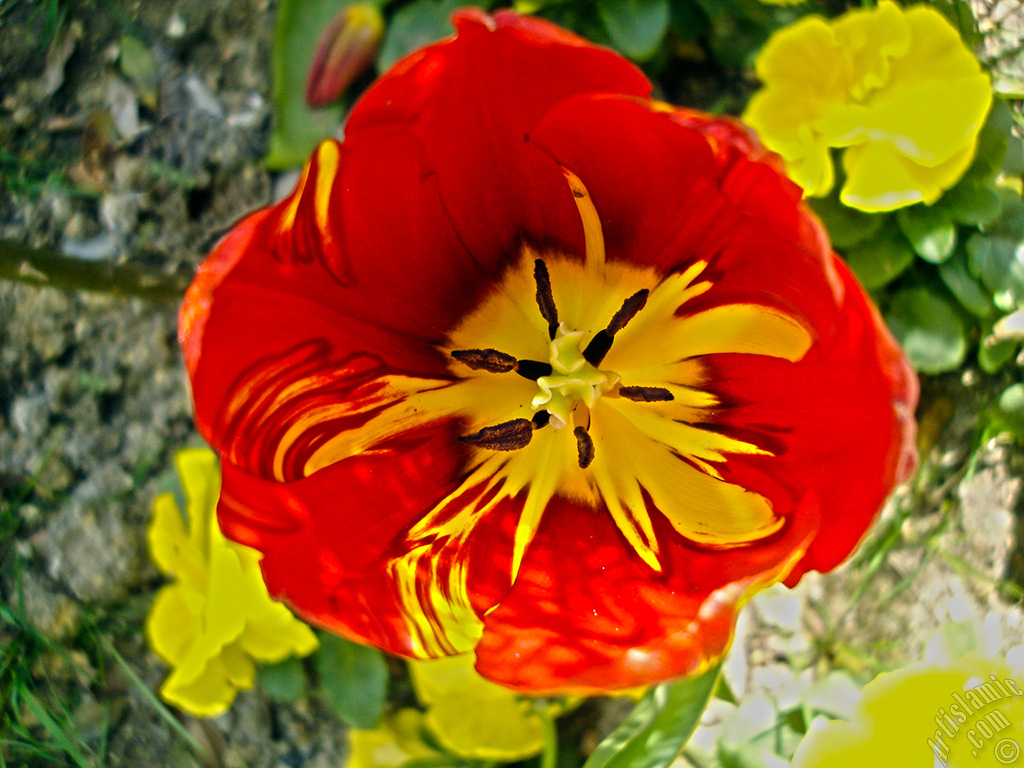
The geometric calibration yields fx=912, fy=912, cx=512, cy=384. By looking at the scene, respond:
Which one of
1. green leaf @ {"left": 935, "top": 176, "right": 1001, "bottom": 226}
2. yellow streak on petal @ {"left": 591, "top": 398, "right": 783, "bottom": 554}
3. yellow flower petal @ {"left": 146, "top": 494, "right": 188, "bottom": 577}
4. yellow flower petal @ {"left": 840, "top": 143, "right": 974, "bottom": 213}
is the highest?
yellow flower petal @ {"left": 840, "top": 143, "right": 974, "bottom": 213}

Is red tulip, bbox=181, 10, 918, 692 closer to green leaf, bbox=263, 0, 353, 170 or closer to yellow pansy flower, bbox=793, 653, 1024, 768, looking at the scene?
yellow pansy flower, bbox=793, 653, 1024, 768

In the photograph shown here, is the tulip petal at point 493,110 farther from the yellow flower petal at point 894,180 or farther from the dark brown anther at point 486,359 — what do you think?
the yellow flower petal at point 894,180

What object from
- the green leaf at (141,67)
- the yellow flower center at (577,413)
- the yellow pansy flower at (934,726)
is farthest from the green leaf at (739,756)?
the green leaf at (141,67)

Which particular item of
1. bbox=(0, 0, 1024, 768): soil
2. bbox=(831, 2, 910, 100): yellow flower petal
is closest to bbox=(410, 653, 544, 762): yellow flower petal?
bbox=(0, 0, 1024, 768): soil

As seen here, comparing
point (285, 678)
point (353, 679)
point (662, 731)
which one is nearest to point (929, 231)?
point (662, 731)

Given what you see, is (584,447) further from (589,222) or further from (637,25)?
(637,25)

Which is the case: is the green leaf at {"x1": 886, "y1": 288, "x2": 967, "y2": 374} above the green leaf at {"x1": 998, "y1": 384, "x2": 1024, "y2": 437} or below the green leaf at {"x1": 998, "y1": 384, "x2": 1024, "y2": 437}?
above

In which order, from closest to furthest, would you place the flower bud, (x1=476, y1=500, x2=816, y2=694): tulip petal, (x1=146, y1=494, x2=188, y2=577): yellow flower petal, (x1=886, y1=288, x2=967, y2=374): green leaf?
(x1=476, y1=500, x2=816, y2=694): tulip petal < (x1=886, y1=288, x2=967, y2=374): green leaf < (x1=146, y1=494, x2=188, y2=577): yellow flower petal < the flower bud
